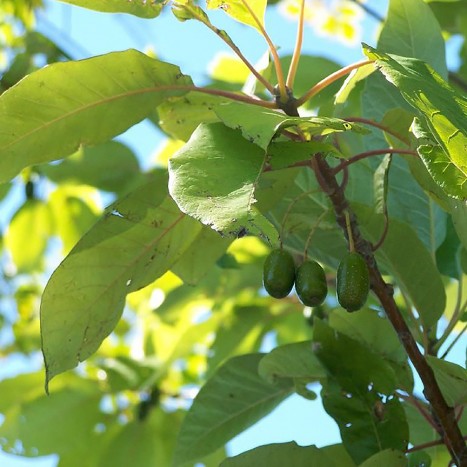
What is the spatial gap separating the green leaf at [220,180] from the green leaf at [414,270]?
14.8 inches

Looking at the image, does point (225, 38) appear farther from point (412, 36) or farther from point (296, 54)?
point (412, 36)

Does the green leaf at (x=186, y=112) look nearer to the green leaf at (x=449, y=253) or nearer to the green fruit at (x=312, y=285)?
the green fruit at (x=312, y=285)

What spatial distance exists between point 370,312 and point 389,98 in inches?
12.4

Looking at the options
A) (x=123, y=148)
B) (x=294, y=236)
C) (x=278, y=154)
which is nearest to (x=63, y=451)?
(x=123, y=148)

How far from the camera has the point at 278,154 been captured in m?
0.92

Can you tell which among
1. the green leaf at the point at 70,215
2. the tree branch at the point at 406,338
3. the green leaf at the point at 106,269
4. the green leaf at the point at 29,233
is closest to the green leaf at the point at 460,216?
the tree branch at the point at 406,338

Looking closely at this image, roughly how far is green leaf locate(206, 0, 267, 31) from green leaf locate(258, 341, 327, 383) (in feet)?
1.39

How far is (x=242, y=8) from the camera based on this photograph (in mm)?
1112

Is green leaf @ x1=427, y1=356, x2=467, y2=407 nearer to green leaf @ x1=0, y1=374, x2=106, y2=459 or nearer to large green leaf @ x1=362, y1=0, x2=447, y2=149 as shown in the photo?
large green leaf @ x1=362, y1=0, x2=447, y2=149

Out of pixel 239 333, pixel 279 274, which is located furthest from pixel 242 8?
pixel 239 333

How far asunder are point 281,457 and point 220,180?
42cm

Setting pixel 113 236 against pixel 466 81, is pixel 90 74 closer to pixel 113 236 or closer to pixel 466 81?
pixel 113 236

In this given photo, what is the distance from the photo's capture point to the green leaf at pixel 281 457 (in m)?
1.09

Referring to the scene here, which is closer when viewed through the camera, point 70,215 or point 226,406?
point 226,406
